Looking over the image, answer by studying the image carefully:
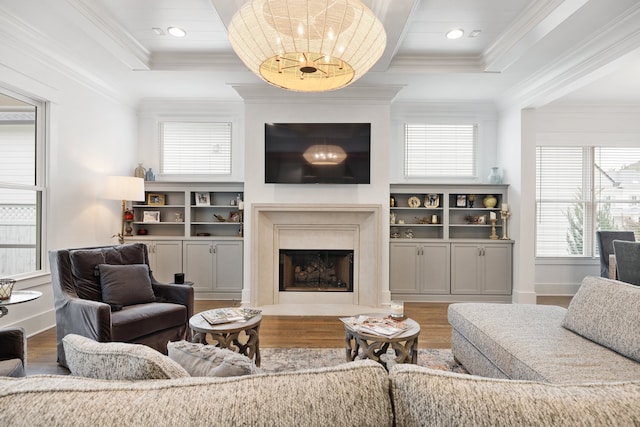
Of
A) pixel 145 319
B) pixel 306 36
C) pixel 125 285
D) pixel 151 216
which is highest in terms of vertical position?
pixel 306 36

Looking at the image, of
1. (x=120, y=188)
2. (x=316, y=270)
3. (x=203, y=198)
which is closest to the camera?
(x=120, y=188)

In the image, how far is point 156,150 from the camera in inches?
210

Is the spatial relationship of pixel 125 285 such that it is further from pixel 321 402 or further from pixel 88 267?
pixel 321 402

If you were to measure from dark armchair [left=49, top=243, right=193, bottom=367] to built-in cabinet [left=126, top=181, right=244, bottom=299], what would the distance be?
162 centimetres

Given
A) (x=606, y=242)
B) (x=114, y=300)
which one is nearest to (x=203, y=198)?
(x=114, y=300)

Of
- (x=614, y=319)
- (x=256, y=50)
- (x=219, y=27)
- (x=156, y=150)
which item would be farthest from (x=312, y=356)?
(x=156, y=150)

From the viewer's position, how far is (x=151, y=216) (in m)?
5.13

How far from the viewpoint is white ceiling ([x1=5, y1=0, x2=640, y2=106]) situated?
2883 mm

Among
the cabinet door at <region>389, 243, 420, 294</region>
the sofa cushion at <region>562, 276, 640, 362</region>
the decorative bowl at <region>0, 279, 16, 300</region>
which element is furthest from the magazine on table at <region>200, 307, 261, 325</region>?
the cabinet door at <region>389, 243, 420, 294</region>

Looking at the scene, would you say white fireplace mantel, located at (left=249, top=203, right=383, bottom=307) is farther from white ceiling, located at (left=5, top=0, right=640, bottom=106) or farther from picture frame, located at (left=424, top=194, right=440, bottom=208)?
white ceiling, located at (left=5, top=0, right=640, bottom=106)

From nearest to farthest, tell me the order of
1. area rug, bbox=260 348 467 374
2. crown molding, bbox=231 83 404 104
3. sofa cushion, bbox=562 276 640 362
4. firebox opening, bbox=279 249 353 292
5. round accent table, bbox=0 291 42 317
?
sofa cushion, bbox=562 276 640 362
round accent table, bbox=0 291 42 317
area rug, bbox=260 348 467 374
crown molding, bbox=231 83 404 104
firebox opening, bbox=279 249 353 292

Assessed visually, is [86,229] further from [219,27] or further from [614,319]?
[614,319]

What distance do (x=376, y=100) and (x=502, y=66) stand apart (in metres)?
1.45

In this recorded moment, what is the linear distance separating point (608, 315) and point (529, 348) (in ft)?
1.67
